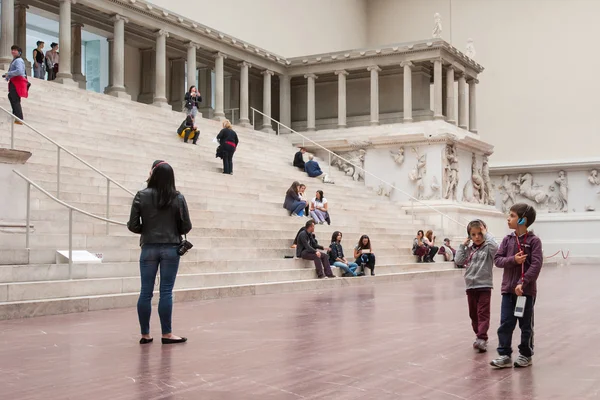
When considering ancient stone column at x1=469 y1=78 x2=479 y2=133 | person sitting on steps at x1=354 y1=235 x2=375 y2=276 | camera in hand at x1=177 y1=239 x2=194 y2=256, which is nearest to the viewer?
camera in hand at x1=177 y1=239 x2=194 y2=256

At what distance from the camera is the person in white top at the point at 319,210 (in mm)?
20422

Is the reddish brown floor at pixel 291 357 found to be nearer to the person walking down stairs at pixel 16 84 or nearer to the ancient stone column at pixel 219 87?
the person walking down stairs at pixel 16 84

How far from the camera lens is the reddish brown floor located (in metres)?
5.43

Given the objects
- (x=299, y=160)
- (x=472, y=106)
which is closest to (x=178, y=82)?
(x=299, y=160)

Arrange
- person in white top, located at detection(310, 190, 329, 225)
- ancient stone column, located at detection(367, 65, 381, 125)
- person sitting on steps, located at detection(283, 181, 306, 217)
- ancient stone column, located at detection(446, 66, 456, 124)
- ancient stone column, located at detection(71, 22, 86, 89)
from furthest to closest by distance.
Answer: ancient stone column, located at detection(367, 65, 381, 125) → ancient stone column, located at detection(446, 66, 456, 124) → ancient stone column, located at detection(71, 22, 86, 89) → person in white top, located at detection(310, 190, 329, 225) → person sitting on steps, located at detection(283, 181, 306, 217)

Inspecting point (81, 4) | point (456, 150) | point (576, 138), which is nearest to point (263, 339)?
point (81, 4)

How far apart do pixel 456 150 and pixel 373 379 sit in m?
25.6

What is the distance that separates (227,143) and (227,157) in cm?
50

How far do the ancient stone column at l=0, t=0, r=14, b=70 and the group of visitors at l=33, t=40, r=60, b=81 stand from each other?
1001 mm

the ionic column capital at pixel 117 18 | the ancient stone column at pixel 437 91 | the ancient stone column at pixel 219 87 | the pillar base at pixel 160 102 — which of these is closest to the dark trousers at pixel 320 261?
the pillar base at pixel 160 102

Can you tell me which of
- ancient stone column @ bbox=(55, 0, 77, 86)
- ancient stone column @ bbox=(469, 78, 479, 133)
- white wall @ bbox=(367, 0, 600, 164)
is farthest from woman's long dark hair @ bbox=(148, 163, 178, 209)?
white wall @ bbox=(367, 0, 600, 164)

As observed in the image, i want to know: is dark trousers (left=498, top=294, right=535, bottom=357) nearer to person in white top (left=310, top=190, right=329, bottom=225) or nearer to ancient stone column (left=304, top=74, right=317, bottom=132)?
A: person in white top (left=310, top=190, right=329, bottom=225)

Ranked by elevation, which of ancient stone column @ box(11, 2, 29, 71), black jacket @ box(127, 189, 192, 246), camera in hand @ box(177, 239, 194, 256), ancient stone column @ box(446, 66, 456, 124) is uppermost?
ancient stone column @ box(11, 2, 29, 71)

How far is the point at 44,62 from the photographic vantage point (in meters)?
25.8
